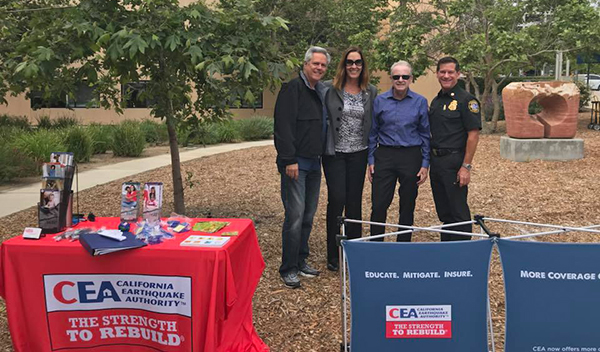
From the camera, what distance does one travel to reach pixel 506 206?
23.9 feet

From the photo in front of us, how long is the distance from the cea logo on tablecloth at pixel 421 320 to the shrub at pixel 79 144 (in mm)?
11304

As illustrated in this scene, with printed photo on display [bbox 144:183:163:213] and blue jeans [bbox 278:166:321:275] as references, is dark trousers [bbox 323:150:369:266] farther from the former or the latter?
printed photo on display [bbox 144:183:163:213]

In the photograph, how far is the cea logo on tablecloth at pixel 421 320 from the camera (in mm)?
2709

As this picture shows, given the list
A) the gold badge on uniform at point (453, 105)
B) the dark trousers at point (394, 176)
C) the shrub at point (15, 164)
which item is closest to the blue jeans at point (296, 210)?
the dark trousers at point (394, 176)

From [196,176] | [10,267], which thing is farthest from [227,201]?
[10,267]

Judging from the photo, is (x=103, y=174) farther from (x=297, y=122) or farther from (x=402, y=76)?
(x=402, y=76)

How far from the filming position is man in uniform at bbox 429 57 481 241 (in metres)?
4.25

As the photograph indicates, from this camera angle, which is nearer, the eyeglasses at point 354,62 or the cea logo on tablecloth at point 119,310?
the cea logo on tablecloth at point 119,310

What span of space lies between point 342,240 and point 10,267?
6.26ft

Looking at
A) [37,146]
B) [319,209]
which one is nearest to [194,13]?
[319,209]

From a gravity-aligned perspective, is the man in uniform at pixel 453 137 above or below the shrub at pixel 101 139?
above

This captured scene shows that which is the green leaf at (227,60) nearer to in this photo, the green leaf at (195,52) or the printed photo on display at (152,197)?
the green leaf at (195,52)

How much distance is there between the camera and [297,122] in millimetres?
4230

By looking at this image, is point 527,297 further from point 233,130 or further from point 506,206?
point 233,130
